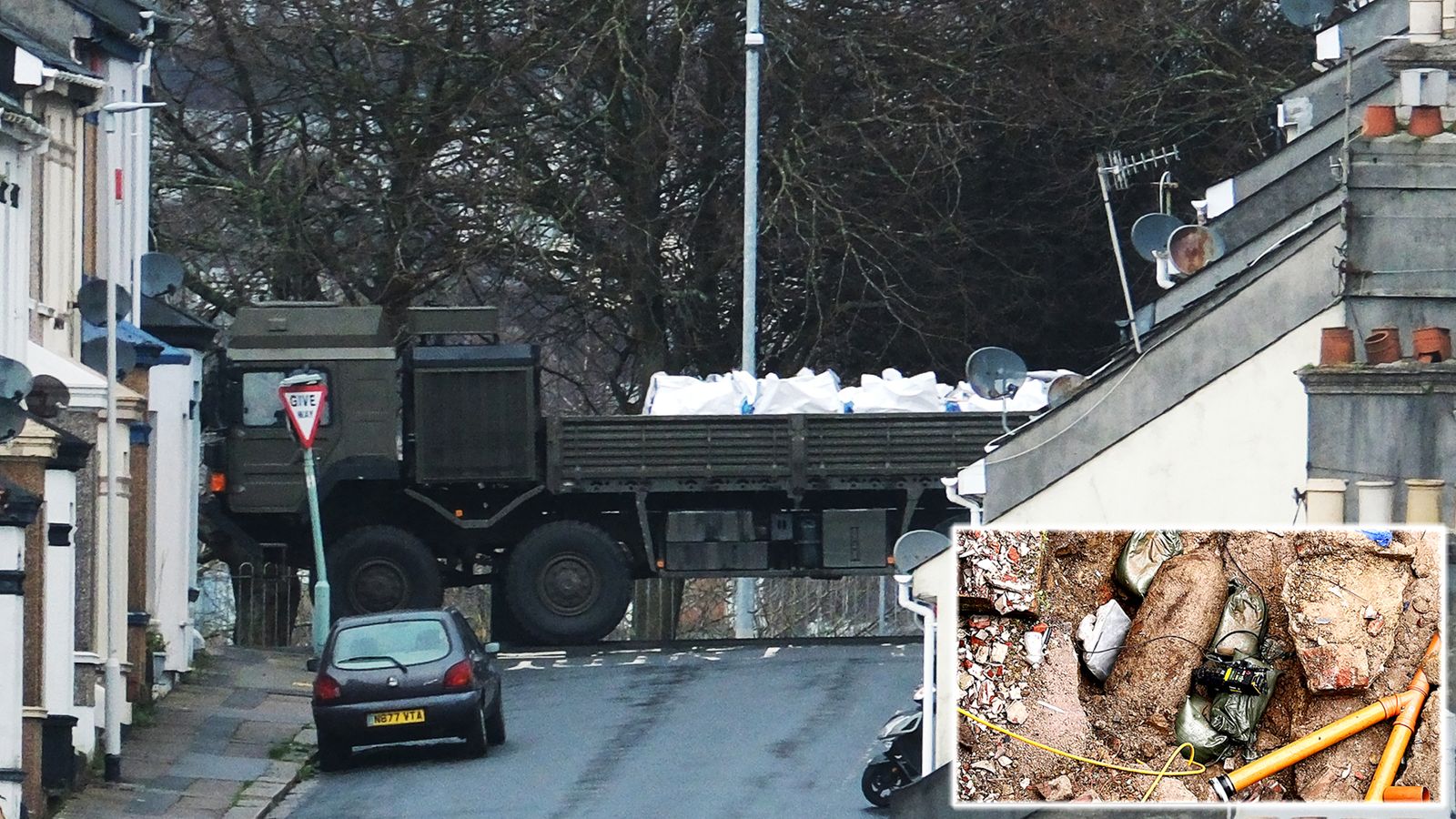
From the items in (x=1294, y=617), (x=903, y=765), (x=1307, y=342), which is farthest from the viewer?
(x=903, y=765)

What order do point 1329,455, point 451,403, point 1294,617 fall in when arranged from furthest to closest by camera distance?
1. point 451,403
2. point 1329,455
3. point 1294,617

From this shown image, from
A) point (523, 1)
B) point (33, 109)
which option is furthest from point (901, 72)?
point (33, 109)

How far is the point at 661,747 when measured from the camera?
2461 centimetres

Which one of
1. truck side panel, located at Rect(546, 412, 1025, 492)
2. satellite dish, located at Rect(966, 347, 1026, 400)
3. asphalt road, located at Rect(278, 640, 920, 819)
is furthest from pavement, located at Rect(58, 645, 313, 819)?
satellite dish, located at Rect(966, 347, 1026, 400)

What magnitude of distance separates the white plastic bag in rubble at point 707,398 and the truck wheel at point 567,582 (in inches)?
61.7

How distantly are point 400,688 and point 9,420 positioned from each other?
4632 millimetres

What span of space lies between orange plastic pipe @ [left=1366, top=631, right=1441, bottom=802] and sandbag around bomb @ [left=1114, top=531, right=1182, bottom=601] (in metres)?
0.90

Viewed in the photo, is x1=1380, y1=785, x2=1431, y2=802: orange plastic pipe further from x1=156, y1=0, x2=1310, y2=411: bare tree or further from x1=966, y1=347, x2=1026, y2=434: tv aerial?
x1=156, y1=0, x2=1310, y2=411: bare tree

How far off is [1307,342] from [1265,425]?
1.83ft

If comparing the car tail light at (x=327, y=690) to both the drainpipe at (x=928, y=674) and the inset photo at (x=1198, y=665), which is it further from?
the inset photo at (x=1198, y=665)

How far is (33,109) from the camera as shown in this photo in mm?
25797

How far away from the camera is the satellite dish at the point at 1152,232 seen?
83.7 feet

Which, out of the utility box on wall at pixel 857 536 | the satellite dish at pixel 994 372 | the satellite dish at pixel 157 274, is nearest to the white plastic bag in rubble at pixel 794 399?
the utility box on wall at pixel 857 536

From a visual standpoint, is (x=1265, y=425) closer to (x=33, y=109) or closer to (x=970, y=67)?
(x=33, y=109)
